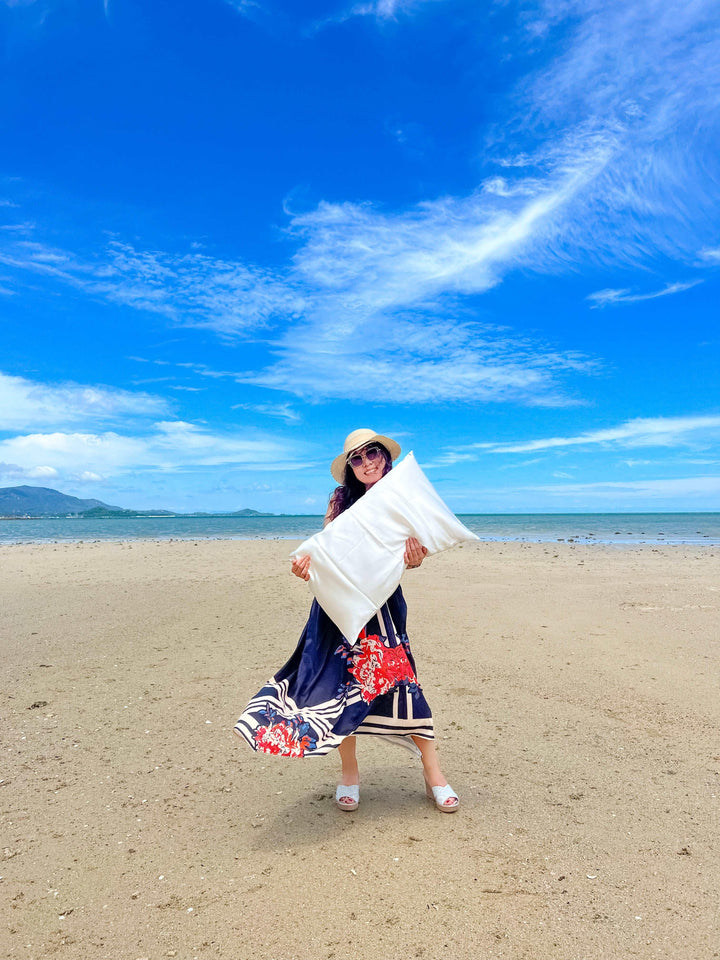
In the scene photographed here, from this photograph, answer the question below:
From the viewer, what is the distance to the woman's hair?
3828mm

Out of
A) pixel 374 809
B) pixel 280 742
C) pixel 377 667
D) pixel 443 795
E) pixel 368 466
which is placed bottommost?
pixel 374 809

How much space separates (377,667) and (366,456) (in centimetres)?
121

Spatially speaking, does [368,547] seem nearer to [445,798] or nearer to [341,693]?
[341,693]

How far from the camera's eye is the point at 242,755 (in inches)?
179

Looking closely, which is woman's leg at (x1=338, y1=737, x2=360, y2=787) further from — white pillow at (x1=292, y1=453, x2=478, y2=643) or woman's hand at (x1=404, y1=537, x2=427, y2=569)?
woman's hand at (x1=404, y1=537, x2=427, y2=569)

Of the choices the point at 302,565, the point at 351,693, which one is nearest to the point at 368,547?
the point at 302,565

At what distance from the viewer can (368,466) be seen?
3.73 meters

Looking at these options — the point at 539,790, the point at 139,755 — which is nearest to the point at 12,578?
the point at 139,755

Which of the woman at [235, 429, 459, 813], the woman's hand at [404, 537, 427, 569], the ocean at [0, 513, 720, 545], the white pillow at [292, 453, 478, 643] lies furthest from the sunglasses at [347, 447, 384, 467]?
the ocean at [0, 513, 720, 545]

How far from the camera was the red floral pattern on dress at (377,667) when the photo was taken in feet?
11.2

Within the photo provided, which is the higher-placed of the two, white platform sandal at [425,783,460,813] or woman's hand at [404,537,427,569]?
woman's hand at [404,537,427,569]

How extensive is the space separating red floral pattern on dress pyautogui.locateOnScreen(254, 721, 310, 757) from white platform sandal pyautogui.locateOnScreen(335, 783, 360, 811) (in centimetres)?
65

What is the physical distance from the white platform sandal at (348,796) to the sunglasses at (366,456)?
1.90 meters

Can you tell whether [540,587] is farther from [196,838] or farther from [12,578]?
[12,578]
